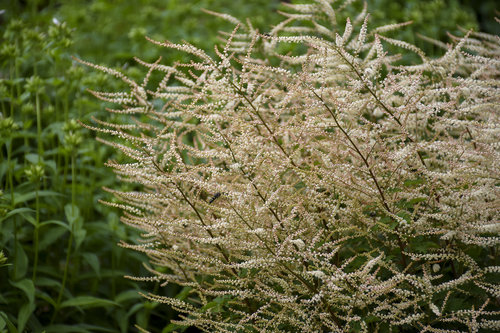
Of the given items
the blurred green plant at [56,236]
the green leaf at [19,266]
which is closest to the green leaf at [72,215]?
the blurred green plant at [56,236]

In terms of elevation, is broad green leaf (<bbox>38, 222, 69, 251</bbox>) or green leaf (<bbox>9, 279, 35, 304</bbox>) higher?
green leaf (<bbox>9, 279, 35, 304</bbox>)

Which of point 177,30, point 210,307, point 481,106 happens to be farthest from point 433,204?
point 177,30

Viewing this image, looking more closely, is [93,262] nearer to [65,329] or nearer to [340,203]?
[65,329]

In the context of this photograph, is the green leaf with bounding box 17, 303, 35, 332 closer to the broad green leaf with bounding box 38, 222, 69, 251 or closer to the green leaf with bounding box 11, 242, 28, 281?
the green leaf with bounding box 11, 242, 28, 281

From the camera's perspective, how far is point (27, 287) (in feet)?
9.05

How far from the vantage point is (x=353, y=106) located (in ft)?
6.63

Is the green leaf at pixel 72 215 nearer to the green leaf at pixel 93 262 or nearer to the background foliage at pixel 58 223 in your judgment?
the background foliage at pixel 58 223

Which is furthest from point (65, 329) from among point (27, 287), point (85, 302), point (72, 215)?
point (72, 215)

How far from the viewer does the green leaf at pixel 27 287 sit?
2705mm

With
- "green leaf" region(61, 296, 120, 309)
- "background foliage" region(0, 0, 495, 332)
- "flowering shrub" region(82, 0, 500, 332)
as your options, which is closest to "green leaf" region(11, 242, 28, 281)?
"background foliage" region(0, 0, 495, 332)

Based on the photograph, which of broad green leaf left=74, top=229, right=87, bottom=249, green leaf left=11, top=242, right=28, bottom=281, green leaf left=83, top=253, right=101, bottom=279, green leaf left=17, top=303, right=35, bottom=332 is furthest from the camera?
green leaf left=83, top=253, right=101, bottom=279

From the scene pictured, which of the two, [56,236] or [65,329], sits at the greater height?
[56,236]

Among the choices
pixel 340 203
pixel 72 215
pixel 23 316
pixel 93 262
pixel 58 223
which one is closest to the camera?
pixel 340 203

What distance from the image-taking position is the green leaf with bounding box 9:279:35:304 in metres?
2.71
